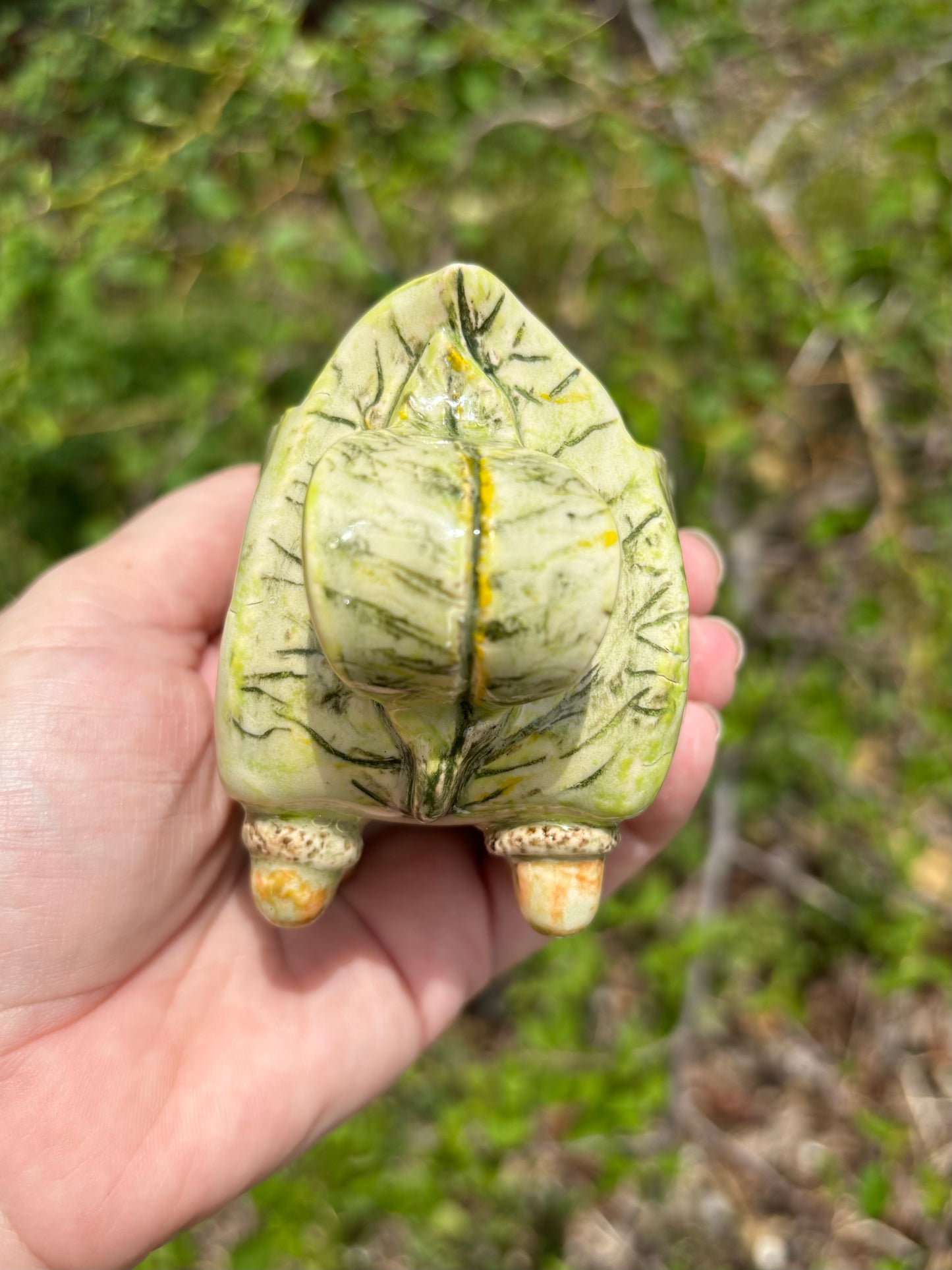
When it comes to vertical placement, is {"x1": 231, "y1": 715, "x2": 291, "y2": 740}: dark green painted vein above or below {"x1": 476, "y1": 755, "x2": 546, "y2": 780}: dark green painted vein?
above

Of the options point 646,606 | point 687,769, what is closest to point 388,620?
point 646,606

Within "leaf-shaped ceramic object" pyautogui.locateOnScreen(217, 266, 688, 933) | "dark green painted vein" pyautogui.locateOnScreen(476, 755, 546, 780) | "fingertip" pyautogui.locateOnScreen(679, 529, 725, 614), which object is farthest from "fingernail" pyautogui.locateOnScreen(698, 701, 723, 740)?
"dark green painted vein" pyautogui.locateOnScreen(476, 755, 546, 780)

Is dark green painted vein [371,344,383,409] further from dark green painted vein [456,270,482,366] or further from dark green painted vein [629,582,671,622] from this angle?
dark green painted vein [629,582,671,622]

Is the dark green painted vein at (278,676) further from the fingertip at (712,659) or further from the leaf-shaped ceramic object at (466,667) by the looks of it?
the fingertip at (712,659)

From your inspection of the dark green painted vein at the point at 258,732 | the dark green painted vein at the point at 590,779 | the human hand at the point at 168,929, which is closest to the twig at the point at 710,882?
the human hand at the point at 168,929

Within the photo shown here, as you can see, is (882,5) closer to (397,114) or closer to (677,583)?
(397,114)

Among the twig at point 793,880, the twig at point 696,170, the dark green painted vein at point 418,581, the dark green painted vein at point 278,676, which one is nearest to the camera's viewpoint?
the dark green painted vein at point 418,581

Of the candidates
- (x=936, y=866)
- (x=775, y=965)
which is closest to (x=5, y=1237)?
(x=775, y=965)
